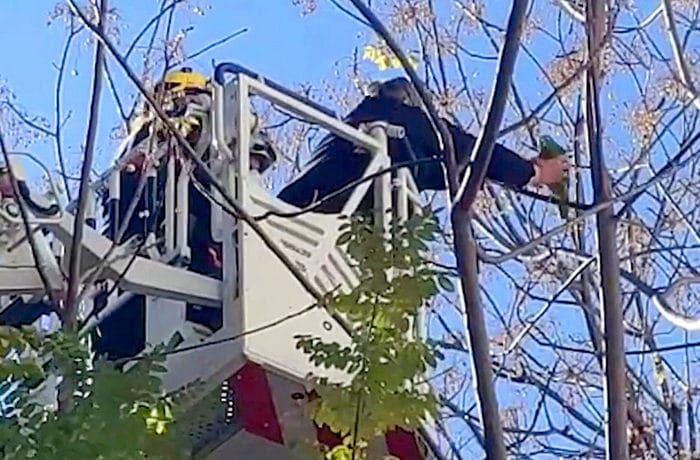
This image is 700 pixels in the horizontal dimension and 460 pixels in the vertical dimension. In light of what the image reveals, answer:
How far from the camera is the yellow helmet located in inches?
211

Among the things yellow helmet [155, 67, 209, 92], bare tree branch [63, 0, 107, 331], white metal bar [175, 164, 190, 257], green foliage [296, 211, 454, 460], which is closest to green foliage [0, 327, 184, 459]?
green foliage [296, 211, 454, 460]

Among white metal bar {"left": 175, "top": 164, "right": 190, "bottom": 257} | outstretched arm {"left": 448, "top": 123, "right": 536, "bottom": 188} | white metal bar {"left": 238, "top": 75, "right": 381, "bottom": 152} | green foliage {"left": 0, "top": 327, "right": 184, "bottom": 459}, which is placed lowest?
green foliage {"left": 0, "top": 327, "right": 184, "bottom": 459}

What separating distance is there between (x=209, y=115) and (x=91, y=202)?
0.52 meters

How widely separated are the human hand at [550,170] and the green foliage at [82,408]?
275 centimetres

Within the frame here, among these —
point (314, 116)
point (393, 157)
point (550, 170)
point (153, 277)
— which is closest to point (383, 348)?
point (153, 277)

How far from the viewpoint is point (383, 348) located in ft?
11.6

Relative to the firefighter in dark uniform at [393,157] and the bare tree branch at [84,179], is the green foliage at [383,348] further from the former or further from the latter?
the firefighter in dark uniform at [393,157]

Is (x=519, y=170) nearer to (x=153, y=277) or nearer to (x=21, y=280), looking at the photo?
(x=153, y=277)

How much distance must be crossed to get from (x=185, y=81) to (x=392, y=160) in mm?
841

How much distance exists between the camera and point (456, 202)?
12.6 feet

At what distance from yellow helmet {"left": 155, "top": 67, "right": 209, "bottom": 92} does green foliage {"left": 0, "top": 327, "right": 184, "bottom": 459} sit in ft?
6.29

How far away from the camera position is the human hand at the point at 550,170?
236 inches

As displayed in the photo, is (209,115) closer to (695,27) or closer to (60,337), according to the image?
(60,337)

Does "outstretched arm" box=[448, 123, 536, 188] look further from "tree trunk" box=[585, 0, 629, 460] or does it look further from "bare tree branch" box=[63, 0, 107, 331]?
"bare tree branch" box=[63, 0, 107, 331]
